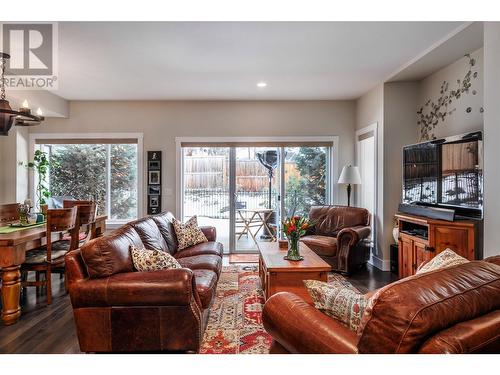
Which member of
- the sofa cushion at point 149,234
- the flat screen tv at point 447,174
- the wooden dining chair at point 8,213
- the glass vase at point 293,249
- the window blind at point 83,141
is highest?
the window blind at point 83,141

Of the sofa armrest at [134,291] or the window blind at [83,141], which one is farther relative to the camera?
the window blind at [83,141]

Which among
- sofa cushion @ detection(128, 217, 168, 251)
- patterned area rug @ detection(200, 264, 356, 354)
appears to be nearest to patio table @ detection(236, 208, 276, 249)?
patterned area rug @ detection(200, 264, 356, 354)

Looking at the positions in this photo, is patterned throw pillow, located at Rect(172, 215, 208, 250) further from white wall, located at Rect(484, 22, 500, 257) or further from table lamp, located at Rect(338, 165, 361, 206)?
white wall, located at Rect(484, 22, 500, 257)

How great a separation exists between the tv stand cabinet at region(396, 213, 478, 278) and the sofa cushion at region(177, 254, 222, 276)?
216 cm

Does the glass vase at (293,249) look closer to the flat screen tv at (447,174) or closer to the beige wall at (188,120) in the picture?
the flat screen tv at (447,174)

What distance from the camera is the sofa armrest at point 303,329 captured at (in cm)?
126

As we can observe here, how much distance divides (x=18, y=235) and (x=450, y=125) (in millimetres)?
4808

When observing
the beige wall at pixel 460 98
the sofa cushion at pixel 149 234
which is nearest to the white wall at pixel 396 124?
the beige wall at pixel 460 98

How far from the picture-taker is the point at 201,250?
11.9ft

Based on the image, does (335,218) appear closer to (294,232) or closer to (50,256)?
(294,232)

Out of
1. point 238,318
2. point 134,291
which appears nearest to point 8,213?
point 134,291

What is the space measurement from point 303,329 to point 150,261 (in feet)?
4.45

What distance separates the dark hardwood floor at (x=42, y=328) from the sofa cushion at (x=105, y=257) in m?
0.71
